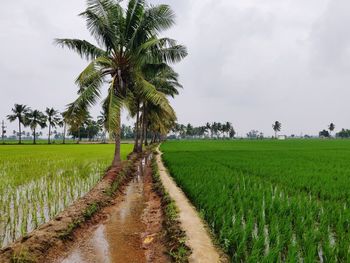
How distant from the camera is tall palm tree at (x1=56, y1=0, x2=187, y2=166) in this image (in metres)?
10.5

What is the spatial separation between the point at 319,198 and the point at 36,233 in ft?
18.8

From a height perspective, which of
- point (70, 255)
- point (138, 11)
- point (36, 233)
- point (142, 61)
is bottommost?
point (70, 255)

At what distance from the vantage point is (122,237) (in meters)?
4.66

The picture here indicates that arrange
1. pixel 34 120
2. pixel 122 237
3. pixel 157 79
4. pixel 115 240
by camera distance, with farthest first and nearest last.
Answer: pixel 34 120
pixel 157 79
pixel 122 237
pixel 115 240

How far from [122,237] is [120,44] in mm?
8853

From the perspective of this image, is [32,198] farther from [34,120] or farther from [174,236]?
[34,120]

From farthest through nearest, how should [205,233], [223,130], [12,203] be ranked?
[223,130]
[12,203]
[205,233]

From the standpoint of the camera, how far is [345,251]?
3.21 m

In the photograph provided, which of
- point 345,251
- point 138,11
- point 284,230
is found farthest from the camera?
point 138,11

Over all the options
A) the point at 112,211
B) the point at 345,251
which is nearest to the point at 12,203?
the point at 112,211

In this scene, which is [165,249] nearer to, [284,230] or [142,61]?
[284,230]

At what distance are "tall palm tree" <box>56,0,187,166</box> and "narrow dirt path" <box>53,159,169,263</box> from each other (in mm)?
4552

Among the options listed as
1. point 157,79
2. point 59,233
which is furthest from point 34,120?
point 59,233

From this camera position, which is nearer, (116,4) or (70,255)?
(70,255)
